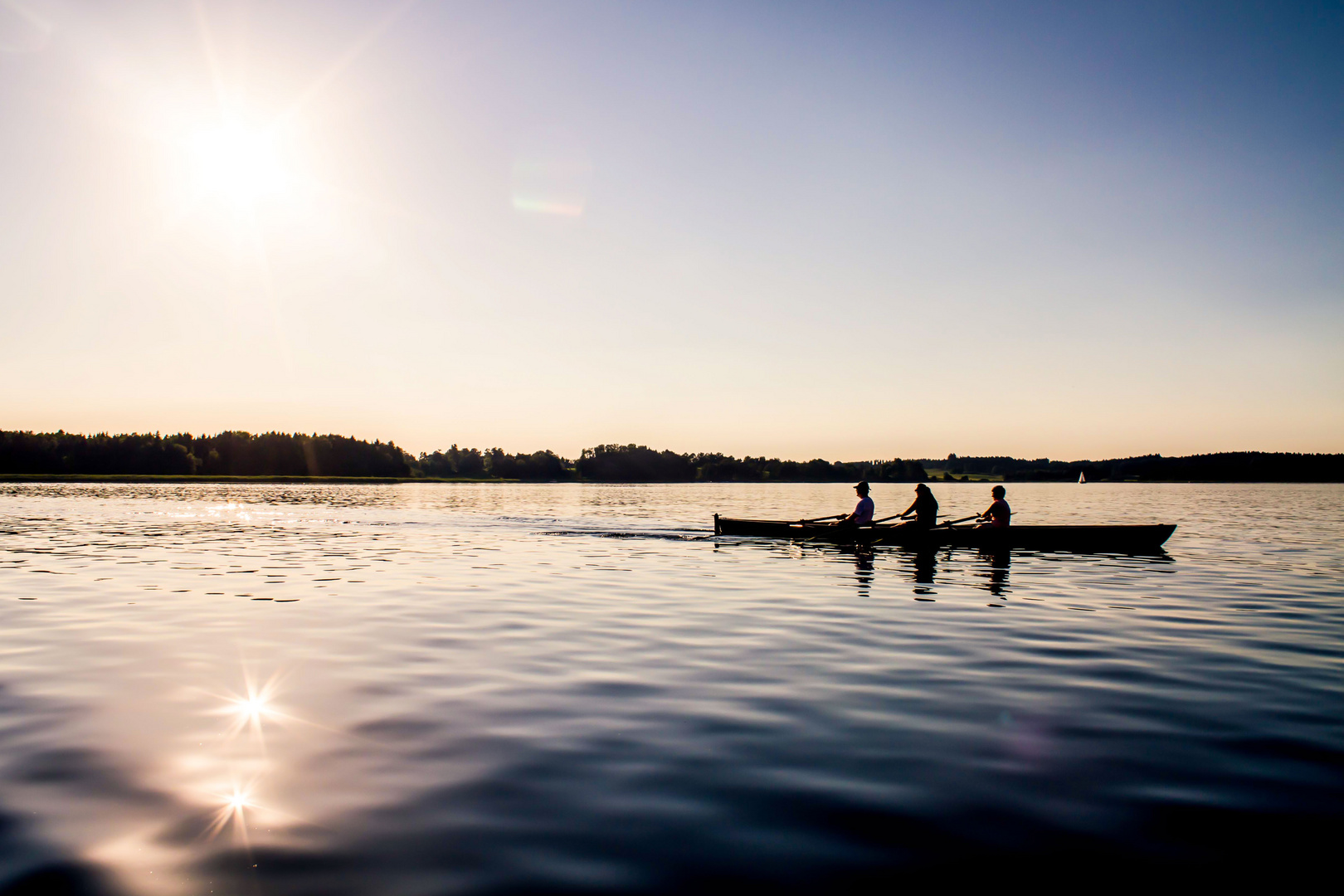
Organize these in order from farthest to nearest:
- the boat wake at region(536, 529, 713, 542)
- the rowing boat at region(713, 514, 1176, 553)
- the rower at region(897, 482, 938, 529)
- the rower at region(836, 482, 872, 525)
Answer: the boat wake at region(536, 529, 713, 542), the rower at region(836, 482, 872, 525), the rower at region(897, 482, 938, 529), the rowing boat at region(713, 514, 1176, 553)

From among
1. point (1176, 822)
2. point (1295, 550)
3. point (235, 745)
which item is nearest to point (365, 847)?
point (235, 745)

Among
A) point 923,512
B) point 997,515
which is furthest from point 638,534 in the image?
point 997,515

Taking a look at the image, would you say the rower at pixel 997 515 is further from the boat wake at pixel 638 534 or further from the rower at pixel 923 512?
the boat wake at pixel 638 534

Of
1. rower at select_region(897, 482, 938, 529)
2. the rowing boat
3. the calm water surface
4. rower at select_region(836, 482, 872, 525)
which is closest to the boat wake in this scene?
rower at select_region(836, 482, 872, 525)

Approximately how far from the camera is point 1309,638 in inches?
559

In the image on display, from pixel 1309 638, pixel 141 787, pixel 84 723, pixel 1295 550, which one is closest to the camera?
pixel 141 787

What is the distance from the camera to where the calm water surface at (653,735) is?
5758 mm

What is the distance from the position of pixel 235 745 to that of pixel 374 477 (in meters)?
195

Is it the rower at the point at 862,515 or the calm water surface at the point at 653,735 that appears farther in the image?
the rower at the point at 862,515

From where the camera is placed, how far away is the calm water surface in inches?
227

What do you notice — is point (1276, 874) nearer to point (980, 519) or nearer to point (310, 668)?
point (310, 668)

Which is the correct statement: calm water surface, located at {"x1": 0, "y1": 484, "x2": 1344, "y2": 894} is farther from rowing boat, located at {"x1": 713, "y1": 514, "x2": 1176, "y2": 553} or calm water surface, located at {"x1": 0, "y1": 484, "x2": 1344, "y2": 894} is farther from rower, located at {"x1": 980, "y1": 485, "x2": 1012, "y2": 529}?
rower, located at {"x1": 980, "y1": 485, "x2": 1012, "y2": 529}

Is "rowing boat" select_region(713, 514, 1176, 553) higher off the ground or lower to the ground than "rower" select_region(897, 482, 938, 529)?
lower

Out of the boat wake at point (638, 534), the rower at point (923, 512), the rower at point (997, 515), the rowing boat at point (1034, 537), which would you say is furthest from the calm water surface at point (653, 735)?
the boat wake at point (638, 534)
